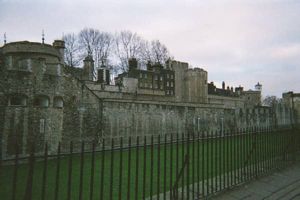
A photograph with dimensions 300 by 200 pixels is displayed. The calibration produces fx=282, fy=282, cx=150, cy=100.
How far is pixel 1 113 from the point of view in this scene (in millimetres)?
13820

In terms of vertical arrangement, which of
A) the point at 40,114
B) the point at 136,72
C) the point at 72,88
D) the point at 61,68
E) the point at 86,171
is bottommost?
the point at 86,171

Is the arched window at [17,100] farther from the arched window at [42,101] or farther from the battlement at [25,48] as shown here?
the battlement at [25,48]

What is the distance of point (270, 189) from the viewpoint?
6.18m

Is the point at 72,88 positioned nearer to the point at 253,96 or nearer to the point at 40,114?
the point at 40,114

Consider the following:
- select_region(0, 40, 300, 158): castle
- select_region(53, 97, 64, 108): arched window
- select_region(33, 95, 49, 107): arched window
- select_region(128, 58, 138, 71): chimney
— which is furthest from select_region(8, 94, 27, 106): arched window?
select_region(128, 58, 138, 71): chimney

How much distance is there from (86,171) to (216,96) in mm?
49413

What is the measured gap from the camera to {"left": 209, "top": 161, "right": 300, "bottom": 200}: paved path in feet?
18.5

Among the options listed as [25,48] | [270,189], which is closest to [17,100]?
[25,48]

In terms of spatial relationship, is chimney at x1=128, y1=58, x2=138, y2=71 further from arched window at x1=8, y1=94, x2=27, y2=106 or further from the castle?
arched window at x1=8, y1=94, x2=27, y2=106

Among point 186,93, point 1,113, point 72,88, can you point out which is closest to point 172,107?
point 72,88

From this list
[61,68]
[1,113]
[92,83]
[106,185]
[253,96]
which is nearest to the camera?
[106,185]

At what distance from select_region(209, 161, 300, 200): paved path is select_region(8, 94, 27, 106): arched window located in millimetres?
12196

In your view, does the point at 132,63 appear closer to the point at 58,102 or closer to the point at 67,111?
the point at 67,111

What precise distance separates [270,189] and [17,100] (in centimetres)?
1284
